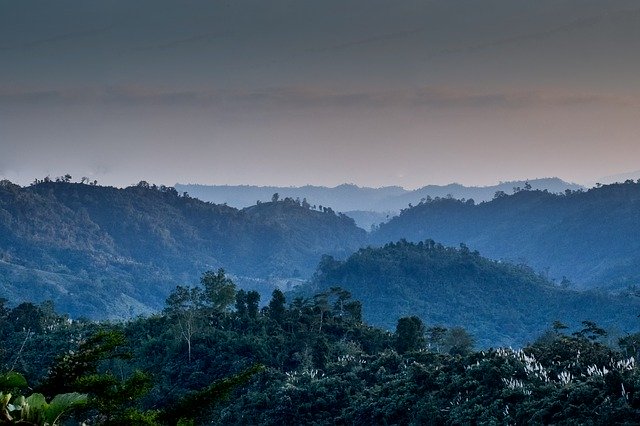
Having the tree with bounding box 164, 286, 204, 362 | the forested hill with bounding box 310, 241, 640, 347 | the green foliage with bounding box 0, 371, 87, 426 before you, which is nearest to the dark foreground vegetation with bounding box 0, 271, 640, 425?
the green foliage with bounding box 0, 371, 87, 426

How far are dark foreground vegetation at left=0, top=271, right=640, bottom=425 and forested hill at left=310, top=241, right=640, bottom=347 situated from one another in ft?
168

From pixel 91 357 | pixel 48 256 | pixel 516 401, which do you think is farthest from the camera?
pixel 48 256

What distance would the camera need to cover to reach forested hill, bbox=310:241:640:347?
104375 millimetres

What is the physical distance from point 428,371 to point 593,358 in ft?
20.3

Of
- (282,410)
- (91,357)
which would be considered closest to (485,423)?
(282,410)

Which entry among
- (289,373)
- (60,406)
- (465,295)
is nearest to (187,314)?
(289,373)

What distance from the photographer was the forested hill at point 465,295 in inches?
4109

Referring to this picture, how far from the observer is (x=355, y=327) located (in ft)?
162

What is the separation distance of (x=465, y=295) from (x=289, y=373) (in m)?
82.8

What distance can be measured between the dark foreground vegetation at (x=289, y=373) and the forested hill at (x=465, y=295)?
51120mm

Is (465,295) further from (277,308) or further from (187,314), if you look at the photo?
(187,314)

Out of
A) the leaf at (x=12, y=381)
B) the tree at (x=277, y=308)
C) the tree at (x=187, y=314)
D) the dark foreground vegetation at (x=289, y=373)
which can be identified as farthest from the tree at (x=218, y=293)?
the leaf at (x=12, y=381)

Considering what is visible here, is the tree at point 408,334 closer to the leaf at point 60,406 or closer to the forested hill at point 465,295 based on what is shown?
the leaf at point 60,406

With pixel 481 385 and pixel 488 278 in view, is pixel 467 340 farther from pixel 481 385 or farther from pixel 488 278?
pixel 488 278
